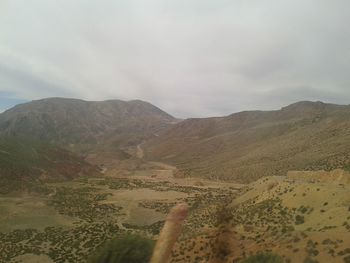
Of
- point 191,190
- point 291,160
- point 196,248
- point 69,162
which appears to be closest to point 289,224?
point 196,248

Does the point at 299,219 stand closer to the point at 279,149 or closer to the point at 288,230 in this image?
the point at 288,230

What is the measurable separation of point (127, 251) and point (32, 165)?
86.3m

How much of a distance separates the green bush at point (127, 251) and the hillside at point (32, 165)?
61.2m

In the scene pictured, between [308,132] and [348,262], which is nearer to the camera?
[348,262]

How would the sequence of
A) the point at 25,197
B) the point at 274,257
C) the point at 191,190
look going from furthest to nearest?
the point at 191,190 < the point at 25,197 < the point at 274,257

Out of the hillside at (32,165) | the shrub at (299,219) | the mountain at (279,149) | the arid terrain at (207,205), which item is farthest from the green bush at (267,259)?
the hillside at (32,165)

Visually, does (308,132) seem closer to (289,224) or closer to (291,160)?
(291,160)

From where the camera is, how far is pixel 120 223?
5225 centimetres

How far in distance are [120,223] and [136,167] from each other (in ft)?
342

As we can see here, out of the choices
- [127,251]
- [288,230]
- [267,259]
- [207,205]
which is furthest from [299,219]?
[207,205]

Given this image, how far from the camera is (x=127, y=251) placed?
14211 millimetres

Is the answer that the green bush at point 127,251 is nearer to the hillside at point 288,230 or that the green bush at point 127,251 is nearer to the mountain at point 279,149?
the hillside at point 288,230

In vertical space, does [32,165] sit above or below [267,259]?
above

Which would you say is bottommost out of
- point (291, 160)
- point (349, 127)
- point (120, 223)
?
point (120, 223)
